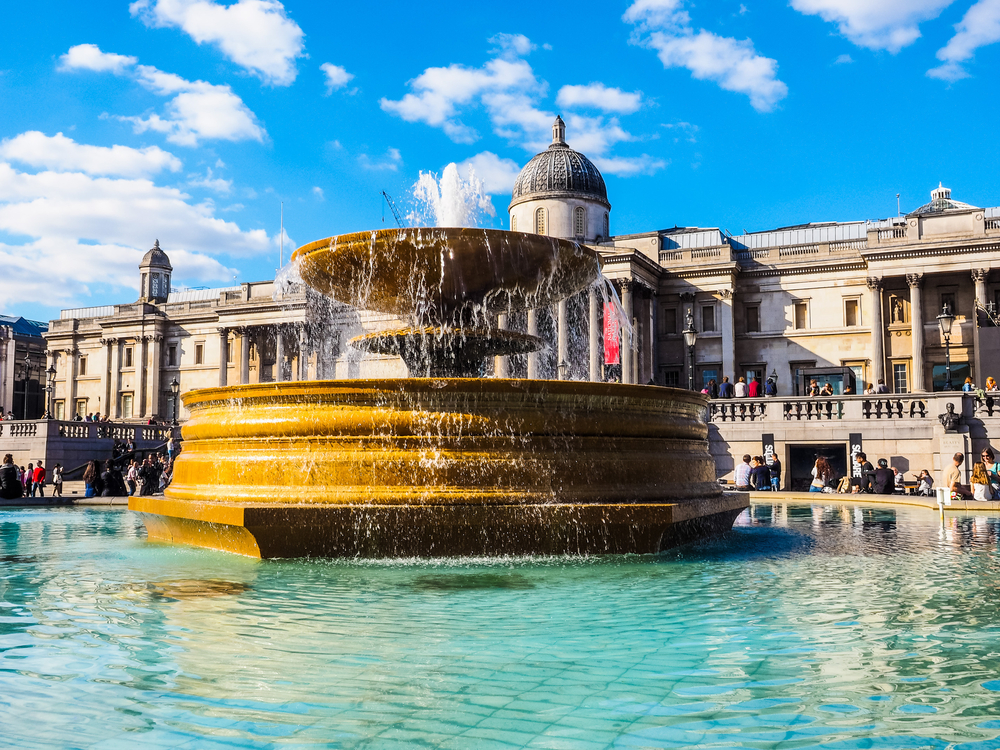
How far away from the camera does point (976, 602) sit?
14.9 ft

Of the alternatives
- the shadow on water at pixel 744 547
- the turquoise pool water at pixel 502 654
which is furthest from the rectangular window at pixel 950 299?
the turquoise pool water at pixel 502 654

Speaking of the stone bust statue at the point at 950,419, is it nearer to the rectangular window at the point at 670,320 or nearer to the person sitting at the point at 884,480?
the person sitting at the point at 884,480

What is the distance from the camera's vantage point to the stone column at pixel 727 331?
145ft

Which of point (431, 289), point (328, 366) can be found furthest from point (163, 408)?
point (431, 289)

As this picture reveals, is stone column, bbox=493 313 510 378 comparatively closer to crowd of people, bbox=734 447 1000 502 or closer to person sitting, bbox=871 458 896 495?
crowd of people, bbox=734 447 1000 502

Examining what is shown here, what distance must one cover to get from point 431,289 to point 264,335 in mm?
50391

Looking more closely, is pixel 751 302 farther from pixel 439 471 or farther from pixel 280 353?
pixel 439 471

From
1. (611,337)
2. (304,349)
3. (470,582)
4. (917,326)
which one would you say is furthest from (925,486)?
(304,349)

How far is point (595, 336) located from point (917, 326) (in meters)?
14.6

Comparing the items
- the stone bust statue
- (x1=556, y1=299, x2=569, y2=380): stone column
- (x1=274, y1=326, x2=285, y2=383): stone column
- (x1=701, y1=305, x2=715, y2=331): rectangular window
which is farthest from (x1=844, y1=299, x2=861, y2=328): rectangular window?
(x1=274, y1=326, x2=285, y2=383): stone column

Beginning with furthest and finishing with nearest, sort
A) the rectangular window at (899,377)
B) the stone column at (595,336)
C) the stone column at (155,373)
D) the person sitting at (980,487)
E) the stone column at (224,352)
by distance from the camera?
the stone column at (155,373)
the stone column at (224,352)
the rectangular window at (899,377)
the stone column at (595,336)
the person sitting at (980,487)

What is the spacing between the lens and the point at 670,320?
4591cm

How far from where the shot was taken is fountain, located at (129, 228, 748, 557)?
239 inches

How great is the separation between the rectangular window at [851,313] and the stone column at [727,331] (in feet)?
17.9
